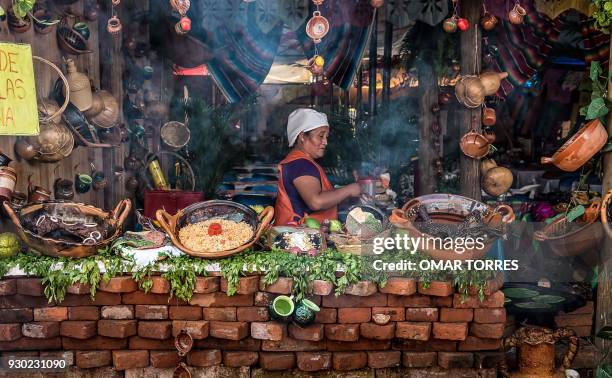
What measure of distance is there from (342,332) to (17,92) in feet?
7.87

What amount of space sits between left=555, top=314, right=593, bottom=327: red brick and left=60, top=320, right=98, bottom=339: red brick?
3163 mm

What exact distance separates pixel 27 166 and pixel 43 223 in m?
0.56

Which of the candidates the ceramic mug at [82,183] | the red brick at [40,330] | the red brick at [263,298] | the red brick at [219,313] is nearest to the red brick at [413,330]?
the red brick at [263,298]

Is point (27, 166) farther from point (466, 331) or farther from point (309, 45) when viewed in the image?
point (466, 331)

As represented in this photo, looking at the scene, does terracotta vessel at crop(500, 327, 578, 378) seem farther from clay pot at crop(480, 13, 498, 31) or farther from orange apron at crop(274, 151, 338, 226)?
clay pot at crop(480, 13, 498, 31)

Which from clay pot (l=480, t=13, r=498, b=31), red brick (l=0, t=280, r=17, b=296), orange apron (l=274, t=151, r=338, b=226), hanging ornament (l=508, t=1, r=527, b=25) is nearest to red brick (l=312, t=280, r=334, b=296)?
orange apron (l=274, t=151, r=338, b=226)

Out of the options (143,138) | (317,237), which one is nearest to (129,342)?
(317,237)

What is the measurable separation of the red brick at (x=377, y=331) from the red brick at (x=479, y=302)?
1.37ft

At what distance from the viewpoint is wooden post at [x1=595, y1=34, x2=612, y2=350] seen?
377 cm

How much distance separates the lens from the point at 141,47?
5.84 m

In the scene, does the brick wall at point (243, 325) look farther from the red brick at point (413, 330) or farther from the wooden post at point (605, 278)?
the wooden post at point (605, 278)

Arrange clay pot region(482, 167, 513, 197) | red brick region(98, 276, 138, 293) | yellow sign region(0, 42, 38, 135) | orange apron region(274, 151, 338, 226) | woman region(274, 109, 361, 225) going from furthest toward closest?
clay pot region(482, 167, 513, 197) → orange apron region(274, 151, 338, 226) → woman region(274, 109, 361, 225) → red brick region(98, 276, 138, 293) → yellow sign region(0, 42, 38, 135)

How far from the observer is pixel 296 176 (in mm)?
4641

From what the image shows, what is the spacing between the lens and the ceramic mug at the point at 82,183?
15.6 feet
